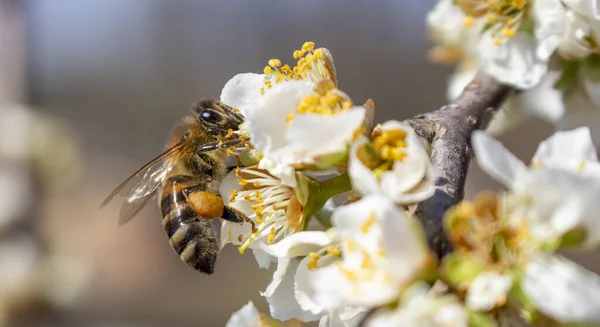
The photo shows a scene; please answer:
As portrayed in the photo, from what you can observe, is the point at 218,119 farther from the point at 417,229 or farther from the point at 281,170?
the point at 417,229

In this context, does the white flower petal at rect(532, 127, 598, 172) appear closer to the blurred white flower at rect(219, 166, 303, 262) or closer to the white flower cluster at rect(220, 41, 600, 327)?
the white flower cluster at rect(220, 41, 600, 327)

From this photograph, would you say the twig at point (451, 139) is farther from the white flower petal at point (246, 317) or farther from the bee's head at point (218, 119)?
the bee's head at point (218, 119)

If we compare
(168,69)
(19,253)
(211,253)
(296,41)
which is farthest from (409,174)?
(168,69)

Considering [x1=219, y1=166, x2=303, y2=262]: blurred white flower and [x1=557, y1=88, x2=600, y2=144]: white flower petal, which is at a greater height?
[x1=219, y1=166, x2=303, y2=262]: blurred white flower

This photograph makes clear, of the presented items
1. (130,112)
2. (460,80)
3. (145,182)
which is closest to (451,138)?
(145,182)

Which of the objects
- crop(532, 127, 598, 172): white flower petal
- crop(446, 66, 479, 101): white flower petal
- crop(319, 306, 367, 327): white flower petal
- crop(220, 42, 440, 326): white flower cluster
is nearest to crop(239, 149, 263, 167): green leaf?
crop(220, 42, 440, 326): white flower cluster

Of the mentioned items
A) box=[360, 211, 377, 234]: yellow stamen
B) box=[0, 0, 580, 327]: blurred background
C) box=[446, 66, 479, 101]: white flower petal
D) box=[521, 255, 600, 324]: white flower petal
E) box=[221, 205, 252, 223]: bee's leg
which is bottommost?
box=[0, 0, 580, 327]: blurred background

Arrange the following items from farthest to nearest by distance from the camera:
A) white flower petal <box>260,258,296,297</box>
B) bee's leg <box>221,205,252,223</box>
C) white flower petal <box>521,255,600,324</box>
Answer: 1. bee's leg <box>221,205,252,223</box>
2. white flower petal <box>260,258,296,297</box>
3. white flower petal <box>521,255,600,324</box>

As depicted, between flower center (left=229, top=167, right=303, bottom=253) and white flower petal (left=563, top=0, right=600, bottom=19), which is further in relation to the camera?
white flower petal (left=563, top=0, right=600, bottom=19)
